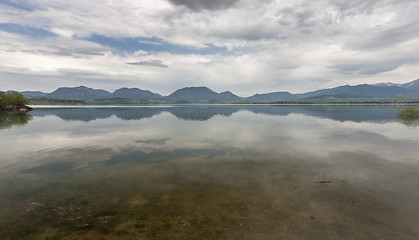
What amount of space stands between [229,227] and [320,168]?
16.7 m

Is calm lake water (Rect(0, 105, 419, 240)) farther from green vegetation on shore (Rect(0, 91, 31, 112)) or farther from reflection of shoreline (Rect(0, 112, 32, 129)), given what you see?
green vegetation on shore (Rect(0, 91, 31, 112))

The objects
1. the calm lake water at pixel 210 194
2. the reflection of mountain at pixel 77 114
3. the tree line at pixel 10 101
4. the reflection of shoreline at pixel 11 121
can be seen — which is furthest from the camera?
the tree line at pixel 10 101

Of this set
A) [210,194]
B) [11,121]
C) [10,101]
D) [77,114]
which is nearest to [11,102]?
[10,101]

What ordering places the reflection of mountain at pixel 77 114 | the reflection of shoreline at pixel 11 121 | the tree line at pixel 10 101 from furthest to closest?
1. the tree line at pixel 10 101
2. the reflection of mountain at pixel 77 114
3. the reflection of shoreline at pixel 11 121

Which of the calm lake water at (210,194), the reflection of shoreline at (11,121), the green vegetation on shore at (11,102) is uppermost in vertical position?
the green vegetation on shore at (11,102)

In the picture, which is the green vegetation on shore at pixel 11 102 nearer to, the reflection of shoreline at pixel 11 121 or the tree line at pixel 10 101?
the tree line at pixel 10 101

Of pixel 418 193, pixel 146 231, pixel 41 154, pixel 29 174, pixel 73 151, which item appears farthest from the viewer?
pixel 73 151

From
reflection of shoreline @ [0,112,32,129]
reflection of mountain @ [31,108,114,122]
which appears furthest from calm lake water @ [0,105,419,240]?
reflection of mountain @ [31,108,114,122]

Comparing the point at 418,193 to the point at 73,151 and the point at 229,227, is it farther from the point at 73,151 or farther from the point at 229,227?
the point at 73,151

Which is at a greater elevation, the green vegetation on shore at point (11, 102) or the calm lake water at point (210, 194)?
the green vegetation on shore at point (11, 102)

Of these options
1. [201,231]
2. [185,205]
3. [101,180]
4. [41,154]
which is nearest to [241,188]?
[185,205]

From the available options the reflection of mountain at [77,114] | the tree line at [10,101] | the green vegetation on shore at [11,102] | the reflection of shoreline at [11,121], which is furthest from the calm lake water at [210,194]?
the tree line at [10,101]

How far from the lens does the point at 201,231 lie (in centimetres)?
1173

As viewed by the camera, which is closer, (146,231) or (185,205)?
(146,231)
